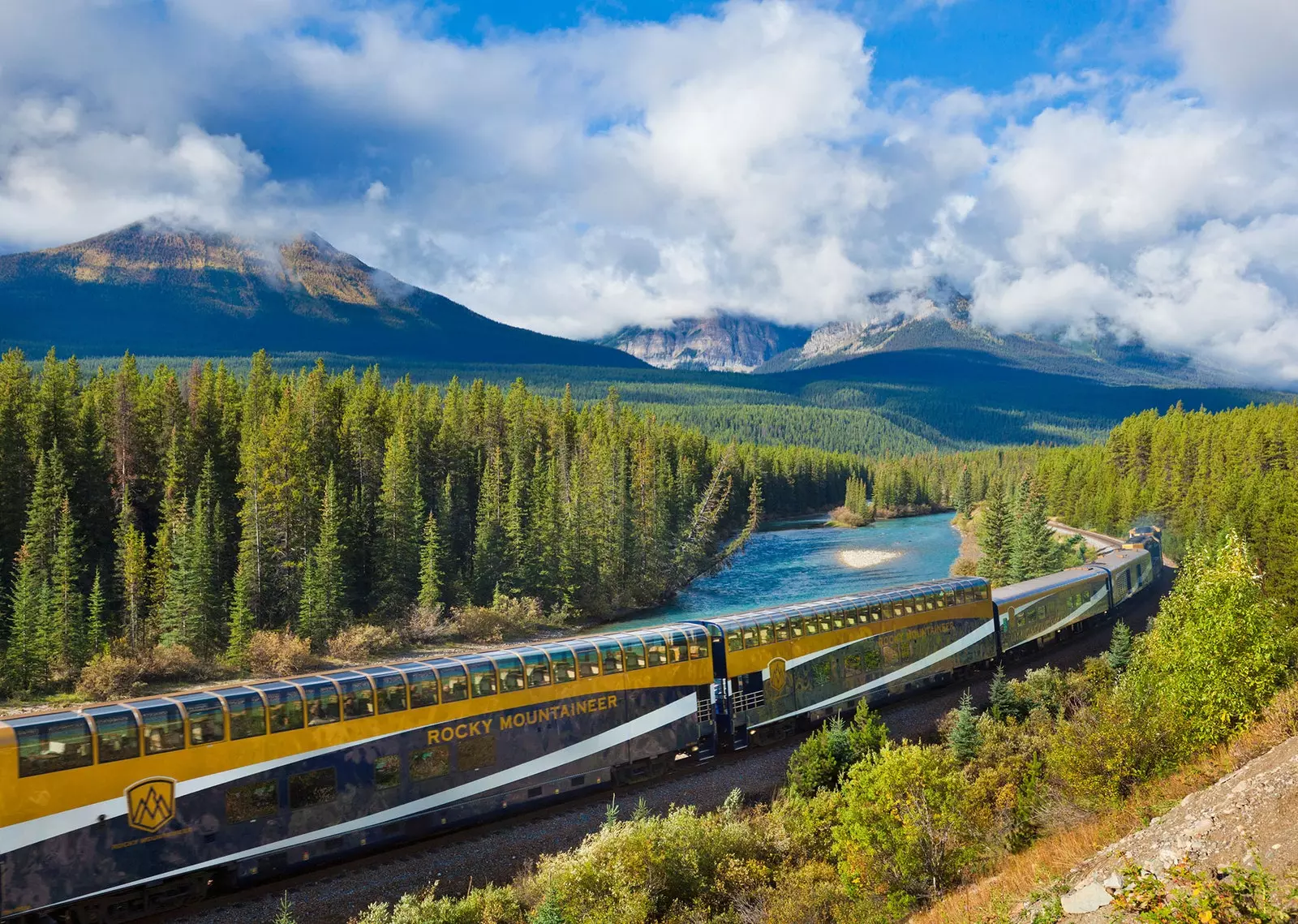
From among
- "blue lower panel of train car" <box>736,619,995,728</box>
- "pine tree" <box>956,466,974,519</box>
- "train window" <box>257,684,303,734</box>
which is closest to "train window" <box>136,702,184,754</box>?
"train window" <box>257,684,303,734</box>

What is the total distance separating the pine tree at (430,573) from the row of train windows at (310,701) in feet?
116

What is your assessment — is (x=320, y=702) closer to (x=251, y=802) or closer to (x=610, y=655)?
(x=251, y=802)

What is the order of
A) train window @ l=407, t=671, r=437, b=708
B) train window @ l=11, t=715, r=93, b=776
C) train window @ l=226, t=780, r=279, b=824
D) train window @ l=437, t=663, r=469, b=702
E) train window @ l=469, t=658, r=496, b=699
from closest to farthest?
train window @ l=11, t=715, r=93, b=776, train window @ l=226, t=780, r=279, b=824, train window @ l=407, t=671, r=437, b=708, train window @ l=437, t=663, r=469, b=702, train window @ l=469, t=658, r=496, b=699

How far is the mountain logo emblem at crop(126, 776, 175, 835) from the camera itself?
59.9 feet

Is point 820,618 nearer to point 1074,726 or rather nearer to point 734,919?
point 1074,726

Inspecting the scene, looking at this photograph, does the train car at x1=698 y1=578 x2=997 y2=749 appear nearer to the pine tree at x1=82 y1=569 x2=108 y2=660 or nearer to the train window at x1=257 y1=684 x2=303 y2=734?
the train window at x1=257 y1=684 x2=303 y2=734

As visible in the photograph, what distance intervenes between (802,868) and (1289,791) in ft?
33.7

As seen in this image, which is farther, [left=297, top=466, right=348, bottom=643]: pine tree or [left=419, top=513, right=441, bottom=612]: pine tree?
[left=419, top=513, right=441, bottom=612]: pine tree

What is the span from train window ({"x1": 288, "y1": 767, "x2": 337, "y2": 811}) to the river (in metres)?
34.3

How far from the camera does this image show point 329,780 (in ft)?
69.4

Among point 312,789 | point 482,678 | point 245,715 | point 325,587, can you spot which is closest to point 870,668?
point 482,678

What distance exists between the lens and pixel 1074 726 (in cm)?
2659

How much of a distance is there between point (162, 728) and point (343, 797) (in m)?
4.75

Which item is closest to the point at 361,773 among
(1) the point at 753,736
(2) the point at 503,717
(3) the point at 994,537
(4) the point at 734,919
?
(2) the point at 503,717
